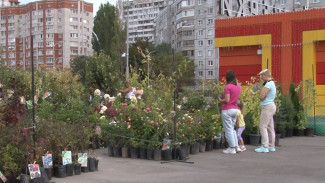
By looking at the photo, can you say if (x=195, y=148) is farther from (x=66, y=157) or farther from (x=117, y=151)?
(x=66, y=157)

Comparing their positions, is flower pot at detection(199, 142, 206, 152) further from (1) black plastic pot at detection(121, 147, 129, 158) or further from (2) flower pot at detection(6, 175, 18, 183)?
(2) flower pot at detection(6, 175, 18, 183)

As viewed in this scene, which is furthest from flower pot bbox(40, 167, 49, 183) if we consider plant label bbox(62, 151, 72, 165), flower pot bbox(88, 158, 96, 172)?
flower pot bbox(88, 158, 96, 172)

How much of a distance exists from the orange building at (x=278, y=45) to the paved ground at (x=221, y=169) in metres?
14.9

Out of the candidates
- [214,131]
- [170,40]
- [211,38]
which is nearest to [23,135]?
[214,131]

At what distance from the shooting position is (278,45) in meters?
25.4

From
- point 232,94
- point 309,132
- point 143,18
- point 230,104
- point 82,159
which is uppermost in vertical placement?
point 143,18

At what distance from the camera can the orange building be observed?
23.6 m

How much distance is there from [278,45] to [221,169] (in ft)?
61.9

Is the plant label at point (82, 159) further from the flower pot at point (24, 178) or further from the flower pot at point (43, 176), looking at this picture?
the flower pot at point (24, 178)

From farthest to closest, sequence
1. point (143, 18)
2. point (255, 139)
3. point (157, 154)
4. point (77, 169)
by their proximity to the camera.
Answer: point (143, 18), point (255, 139), point (157, 154), point (77, 169)

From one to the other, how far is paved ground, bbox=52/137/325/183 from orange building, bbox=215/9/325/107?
→ 14.9 metres

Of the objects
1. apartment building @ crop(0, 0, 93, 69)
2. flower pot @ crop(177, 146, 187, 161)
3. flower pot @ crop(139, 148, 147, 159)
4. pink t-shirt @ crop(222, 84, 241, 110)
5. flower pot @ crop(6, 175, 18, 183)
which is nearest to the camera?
flower pot @ crop(6, 175, 18, 183)

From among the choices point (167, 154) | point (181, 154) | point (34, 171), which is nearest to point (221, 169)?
point (181, 154)

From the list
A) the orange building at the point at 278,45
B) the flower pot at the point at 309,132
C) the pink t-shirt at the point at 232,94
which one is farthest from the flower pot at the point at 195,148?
the orange building at the point at 278,45
